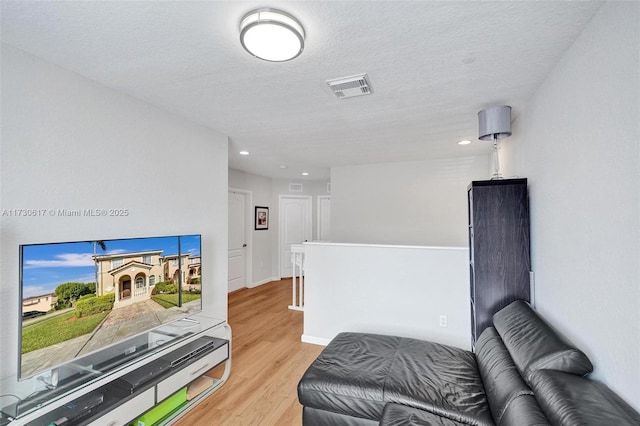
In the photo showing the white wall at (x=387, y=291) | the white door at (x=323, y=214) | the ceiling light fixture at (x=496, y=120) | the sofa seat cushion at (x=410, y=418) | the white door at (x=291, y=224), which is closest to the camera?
the sofa seat cushion at (x=410, y=418)

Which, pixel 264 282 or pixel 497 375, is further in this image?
pixel 264 282

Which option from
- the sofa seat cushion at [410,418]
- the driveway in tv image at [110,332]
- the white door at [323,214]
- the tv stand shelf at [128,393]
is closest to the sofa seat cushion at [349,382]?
the sofa seat cushion at [410,418]

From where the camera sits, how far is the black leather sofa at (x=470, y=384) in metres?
1.18

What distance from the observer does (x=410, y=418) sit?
1.59 meters

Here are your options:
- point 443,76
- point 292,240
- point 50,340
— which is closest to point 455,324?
point 443,76

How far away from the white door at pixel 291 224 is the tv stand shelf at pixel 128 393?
4.46 meters

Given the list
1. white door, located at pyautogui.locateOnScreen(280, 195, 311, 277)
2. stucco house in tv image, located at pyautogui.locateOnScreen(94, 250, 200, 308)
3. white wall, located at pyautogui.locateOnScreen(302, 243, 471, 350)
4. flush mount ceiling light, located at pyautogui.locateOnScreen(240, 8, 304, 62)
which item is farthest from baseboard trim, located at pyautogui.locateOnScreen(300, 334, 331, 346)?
white door, located at pyautogui.locateOnScreen(280, 195, 311, 277)

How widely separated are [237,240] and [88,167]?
4049 millimetres

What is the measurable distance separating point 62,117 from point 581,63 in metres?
3.01

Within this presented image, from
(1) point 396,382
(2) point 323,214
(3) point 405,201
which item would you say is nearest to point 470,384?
(1) point 396,382

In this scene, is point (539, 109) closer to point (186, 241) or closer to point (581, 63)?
point (581, 63)

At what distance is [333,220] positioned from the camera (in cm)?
527

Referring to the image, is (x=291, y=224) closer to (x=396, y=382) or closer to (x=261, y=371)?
(x=261, y=371)

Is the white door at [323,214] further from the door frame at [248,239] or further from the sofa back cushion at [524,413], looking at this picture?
the sofa back cushion at [524,413]
